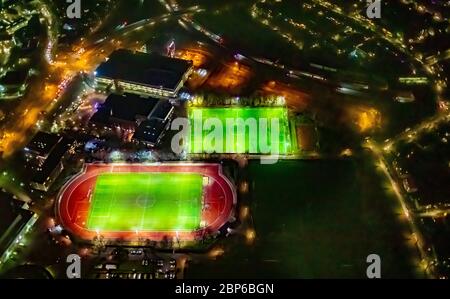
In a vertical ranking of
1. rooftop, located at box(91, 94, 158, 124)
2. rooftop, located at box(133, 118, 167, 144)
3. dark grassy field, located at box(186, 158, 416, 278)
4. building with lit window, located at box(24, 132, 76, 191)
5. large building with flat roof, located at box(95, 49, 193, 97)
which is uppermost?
large building with flat roof, located at box(95, 49, 193, 97)

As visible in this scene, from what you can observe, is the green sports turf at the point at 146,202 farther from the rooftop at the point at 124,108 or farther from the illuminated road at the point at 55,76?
the illuminated road at the point at 55,76

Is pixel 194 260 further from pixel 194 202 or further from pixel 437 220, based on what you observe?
pixel 437 220

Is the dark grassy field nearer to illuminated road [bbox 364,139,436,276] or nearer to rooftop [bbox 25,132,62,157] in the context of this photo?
illuminated road [bbox 364,139,436,276]

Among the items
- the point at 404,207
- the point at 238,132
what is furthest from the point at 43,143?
the point at 404,207

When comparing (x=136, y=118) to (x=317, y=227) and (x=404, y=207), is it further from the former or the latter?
(x=404, y=207)

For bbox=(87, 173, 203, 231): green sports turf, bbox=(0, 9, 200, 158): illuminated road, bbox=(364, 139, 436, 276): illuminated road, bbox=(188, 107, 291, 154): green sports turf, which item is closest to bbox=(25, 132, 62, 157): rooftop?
→ bbox=(0, 9, 200, 158): illuminated road

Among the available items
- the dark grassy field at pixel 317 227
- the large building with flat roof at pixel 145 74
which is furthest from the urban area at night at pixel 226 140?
the large building with flat roof at pixel 145 74
